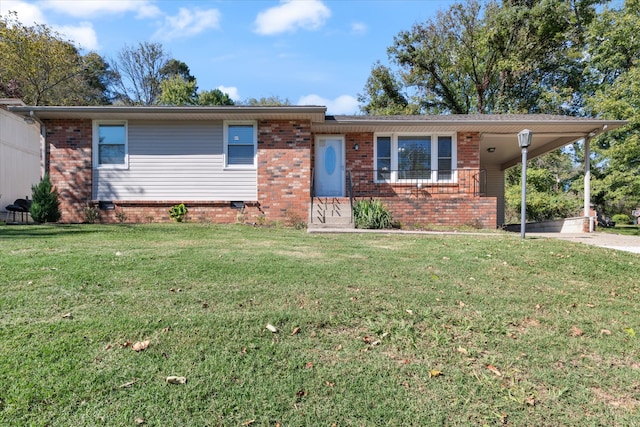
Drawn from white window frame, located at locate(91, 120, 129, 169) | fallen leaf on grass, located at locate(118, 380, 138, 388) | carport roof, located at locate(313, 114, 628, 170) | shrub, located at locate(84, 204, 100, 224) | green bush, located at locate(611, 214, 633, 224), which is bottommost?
fallen leaf on grass, located at locate(118, 380, 138, 388)

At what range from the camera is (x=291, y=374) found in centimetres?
230

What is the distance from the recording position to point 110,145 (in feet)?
34.2

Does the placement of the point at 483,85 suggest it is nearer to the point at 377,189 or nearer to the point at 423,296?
the point at 377,189

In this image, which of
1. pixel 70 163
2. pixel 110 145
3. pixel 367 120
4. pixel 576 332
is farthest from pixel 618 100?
pixel 70 163

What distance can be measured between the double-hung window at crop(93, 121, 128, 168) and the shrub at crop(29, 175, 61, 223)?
155cm

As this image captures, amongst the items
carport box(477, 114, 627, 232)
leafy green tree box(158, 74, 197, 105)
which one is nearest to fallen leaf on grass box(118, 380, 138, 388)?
carport box(477, 114, 627, 232)

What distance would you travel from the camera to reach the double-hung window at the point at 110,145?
34.0ft

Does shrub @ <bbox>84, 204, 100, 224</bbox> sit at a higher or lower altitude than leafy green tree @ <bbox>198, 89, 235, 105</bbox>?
lower

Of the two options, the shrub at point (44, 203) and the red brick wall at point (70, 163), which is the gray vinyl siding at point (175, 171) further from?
the shrub at point (44, 203)

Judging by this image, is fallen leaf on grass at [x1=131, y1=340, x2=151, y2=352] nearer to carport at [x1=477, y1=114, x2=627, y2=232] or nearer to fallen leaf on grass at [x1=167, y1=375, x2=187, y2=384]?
fallen leaf on grass at [x1=167, y1=375, x2=187, y2=384]

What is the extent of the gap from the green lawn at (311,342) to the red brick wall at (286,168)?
541cm

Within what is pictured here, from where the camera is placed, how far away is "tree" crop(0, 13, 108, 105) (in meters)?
17.7

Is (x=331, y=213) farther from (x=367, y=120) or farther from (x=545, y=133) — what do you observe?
(x=545, y=133)

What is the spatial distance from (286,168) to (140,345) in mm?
7924
